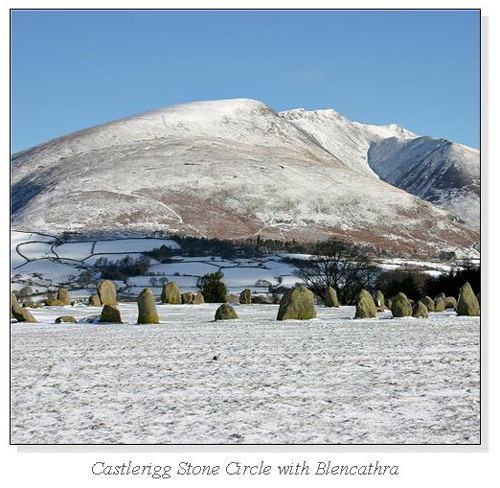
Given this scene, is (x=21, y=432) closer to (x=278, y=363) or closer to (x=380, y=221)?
(x=278, y=363)

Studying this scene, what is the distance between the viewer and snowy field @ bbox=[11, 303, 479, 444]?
8.10 m

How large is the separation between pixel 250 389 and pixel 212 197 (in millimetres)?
144299

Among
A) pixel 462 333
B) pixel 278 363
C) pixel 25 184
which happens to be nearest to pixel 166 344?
pixel 278 363

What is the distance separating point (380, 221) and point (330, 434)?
145 meters

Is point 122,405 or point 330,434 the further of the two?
point 122,405

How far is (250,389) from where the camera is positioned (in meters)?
10.6

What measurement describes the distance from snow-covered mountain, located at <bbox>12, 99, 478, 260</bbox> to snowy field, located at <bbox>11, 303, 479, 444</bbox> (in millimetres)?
110543

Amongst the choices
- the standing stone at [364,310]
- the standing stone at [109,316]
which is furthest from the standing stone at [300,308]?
the standing stone at [109,316]

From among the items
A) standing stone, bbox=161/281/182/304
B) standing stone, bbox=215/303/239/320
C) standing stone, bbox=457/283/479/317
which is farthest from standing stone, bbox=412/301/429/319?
standing stone, bbox=161/281/182/304

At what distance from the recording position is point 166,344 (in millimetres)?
17391

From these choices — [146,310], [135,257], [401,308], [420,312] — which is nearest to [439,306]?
[420,312]

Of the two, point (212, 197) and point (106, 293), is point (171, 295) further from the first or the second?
point (212, 197)

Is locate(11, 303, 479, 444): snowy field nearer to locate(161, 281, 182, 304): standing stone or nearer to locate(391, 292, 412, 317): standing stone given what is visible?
locate(391, 292, 412, 317): standing stone

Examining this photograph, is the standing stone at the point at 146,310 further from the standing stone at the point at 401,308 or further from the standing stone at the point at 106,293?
the standing stone at the point at 106,293
